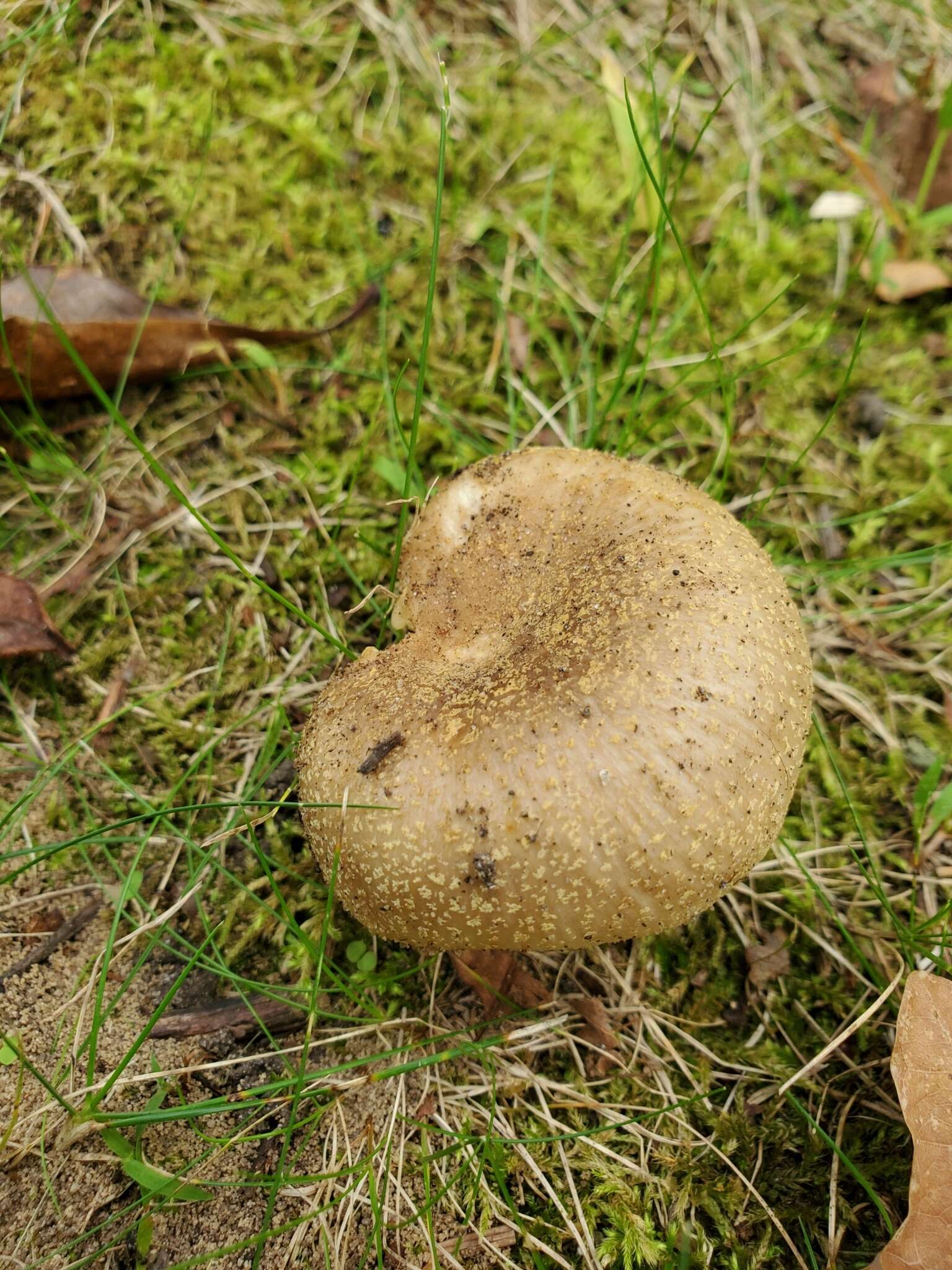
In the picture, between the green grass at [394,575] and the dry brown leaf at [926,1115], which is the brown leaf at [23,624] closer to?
the green grass at [394,575]

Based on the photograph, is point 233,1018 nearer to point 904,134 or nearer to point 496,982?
point 496,982

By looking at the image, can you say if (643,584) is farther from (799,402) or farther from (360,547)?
(799,402)

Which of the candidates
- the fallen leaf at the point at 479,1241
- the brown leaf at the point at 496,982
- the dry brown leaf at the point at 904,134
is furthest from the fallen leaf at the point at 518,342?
the fallen leaf at the point at 479,1241

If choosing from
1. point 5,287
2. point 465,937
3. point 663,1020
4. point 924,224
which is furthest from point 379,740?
point 924,224

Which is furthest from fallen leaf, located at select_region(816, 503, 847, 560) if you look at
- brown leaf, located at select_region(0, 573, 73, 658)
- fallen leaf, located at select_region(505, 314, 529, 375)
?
brown leaf, located at select_region(0, 573, 73, 658)

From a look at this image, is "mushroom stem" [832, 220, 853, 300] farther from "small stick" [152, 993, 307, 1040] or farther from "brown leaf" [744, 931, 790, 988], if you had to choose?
"small stick" [152, 993, 307, 1040]

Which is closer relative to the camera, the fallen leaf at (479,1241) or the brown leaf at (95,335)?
the fallen leaf at (479,1241)

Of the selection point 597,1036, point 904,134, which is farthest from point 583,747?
point 904,134
